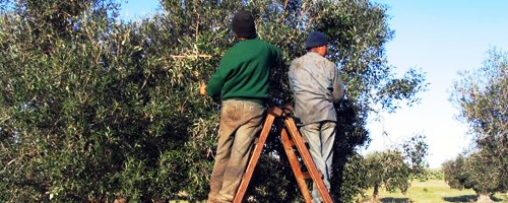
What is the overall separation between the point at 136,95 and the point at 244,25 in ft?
6.64

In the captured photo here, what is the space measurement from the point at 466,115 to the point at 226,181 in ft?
85.3

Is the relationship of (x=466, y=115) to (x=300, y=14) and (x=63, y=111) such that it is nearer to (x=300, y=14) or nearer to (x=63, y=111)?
(x=300, y=14)

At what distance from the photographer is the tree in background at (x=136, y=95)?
909 centimetres

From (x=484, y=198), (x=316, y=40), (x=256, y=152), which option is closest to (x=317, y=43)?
(x=316, y=40)

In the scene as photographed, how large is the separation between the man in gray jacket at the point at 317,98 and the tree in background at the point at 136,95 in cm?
71

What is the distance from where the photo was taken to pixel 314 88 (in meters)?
9.62

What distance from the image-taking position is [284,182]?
10.7 metres

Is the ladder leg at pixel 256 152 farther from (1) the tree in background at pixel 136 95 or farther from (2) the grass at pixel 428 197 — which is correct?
(2) the grass at pixel 428 197

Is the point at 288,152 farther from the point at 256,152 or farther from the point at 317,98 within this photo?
the point at 317,98

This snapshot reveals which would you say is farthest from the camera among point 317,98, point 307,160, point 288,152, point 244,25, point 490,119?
point 490,119

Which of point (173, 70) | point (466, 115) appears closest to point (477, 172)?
point (466, 115)

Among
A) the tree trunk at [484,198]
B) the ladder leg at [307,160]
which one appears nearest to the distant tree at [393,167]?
the ladder leg at [307,160]

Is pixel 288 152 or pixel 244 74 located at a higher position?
pixel 244 74

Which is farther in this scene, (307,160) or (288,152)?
(288,152)
